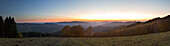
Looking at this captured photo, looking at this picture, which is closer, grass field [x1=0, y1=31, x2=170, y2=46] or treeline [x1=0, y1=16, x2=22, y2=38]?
grass field [x1=0, y1=31, x2=170, y2=46]

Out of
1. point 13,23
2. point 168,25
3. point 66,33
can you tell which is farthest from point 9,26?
point 168,25

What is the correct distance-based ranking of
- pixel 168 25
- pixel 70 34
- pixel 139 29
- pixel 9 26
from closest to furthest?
pixel 168 25, pixel 9 26, pixel 70 34, pixel 139 29

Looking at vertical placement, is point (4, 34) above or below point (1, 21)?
below

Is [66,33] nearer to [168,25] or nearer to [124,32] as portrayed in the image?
[124,32]

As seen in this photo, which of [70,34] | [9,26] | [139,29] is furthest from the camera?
[139,29]

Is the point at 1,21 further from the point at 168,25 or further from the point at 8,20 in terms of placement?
the point at 168,25

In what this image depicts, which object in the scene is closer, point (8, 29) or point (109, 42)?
point (109, 42)

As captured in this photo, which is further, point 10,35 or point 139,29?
point 139,29

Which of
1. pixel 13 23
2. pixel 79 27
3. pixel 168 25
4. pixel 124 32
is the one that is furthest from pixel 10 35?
pixel 168 25

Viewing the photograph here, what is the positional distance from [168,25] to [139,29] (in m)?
17.1

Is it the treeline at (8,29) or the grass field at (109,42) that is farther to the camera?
the treeline at (8,29)

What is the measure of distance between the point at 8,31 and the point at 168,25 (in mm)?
100621

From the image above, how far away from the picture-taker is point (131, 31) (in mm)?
74062

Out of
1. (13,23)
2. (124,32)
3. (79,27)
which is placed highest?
(13,23)
